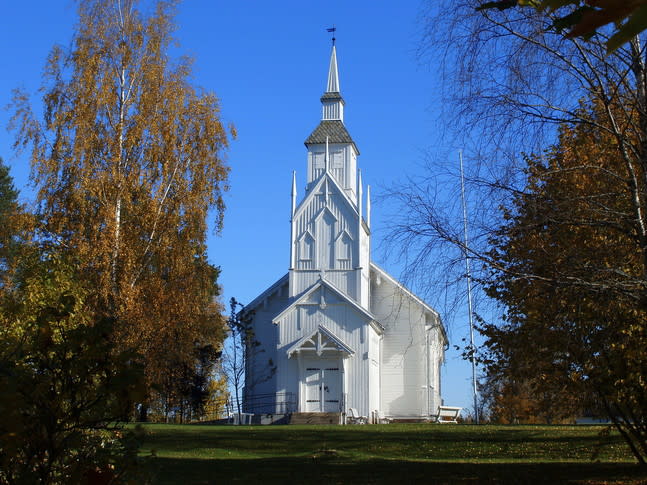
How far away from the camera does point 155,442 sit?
2286 centimetres

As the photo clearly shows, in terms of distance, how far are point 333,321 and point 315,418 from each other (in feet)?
15.0

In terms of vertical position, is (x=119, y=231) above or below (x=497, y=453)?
above

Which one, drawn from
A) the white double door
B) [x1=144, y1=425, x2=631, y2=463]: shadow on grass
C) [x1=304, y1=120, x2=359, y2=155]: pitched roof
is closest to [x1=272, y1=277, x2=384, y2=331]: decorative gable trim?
the white double door

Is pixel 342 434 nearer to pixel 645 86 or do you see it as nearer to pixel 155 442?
pixel 155 442

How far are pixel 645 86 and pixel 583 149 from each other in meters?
4.25

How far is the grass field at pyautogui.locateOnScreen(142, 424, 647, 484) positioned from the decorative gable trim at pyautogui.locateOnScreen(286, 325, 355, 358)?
25.8 ft

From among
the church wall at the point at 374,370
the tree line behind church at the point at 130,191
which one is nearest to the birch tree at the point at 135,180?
the tree line behind church at the point at 130,191

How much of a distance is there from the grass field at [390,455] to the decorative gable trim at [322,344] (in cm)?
785

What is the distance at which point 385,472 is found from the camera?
1625cm

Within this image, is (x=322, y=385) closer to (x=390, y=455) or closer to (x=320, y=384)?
(x=320, y=384)

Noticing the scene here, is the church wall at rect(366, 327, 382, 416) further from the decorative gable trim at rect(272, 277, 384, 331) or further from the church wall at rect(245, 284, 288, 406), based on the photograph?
the church wall at rect(245, 284, 288, 406)

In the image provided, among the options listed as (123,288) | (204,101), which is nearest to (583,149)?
(123,288)

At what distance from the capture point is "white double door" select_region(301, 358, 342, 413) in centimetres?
3534

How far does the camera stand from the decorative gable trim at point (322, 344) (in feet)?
115
